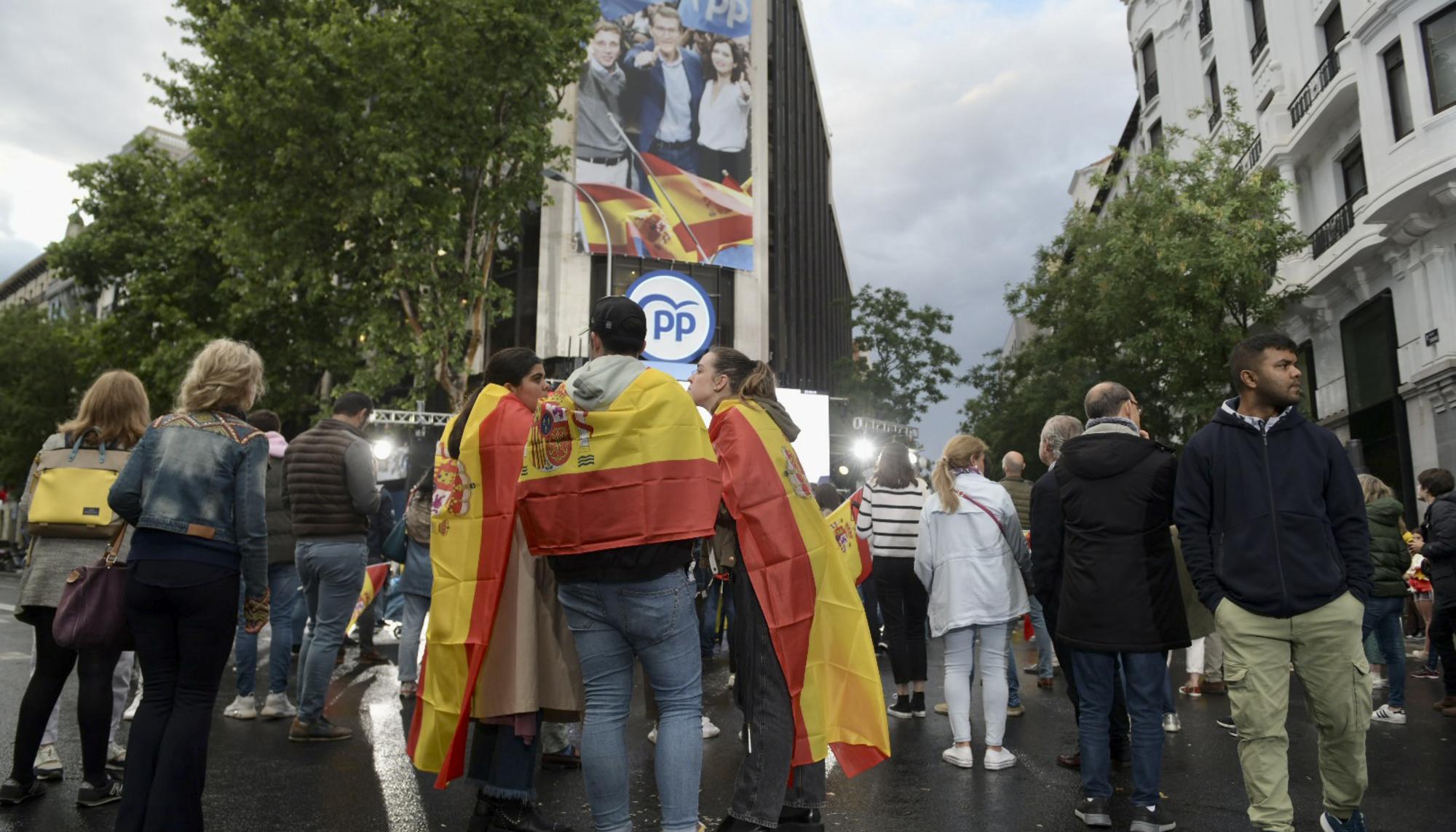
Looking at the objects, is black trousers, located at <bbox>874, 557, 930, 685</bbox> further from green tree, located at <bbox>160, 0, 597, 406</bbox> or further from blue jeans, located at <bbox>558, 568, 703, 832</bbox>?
green tree, located at <bbox>160, 0, 597, 406</bbox>

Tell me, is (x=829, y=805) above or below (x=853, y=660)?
below

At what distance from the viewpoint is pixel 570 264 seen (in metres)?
32.2

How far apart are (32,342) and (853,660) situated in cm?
4659

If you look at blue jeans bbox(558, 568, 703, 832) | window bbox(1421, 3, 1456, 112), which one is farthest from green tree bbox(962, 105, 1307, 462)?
blue jeans bbox(558, 568, 703, 832)

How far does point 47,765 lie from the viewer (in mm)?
4934

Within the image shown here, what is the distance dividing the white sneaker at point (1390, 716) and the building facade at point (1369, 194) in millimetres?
13329

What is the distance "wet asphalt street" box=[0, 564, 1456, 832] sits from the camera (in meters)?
4.42

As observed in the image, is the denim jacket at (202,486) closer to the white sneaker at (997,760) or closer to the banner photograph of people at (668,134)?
the white sneaker at (997,760)

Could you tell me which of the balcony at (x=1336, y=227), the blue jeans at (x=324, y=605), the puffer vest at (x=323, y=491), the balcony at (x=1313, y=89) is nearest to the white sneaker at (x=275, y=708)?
the blue jeans at (x=324, y=605)

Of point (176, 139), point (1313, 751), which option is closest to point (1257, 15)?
point (1313, 751)

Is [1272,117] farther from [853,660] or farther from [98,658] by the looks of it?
[98,658]

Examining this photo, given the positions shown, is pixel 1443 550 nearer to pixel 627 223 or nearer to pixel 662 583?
pixel 662 583

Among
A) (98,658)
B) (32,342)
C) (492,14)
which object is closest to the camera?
(98,658)

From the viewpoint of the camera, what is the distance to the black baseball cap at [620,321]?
11.7 ft
